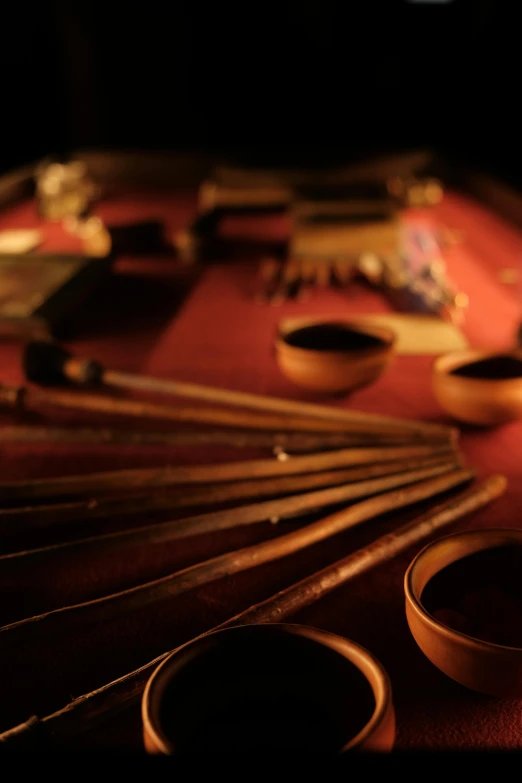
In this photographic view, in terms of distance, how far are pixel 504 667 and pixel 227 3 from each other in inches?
287

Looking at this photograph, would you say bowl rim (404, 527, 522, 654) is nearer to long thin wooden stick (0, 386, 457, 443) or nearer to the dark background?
long thin wooden stick (0, 386, 457, 443)

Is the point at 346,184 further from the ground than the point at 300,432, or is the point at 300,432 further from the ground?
the point at 346,184

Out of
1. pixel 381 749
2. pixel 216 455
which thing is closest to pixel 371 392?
pixel 216 455

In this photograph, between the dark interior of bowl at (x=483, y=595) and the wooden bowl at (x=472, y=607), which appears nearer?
the wooden bowl at (x=472, y=607)

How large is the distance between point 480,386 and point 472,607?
77 centimetres

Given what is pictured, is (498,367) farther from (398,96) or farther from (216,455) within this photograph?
(398,96)

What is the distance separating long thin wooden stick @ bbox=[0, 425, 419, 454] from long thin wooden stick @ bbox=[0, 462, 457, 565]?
20cm

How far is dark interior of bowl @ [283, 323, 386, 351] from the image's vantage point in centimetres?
210

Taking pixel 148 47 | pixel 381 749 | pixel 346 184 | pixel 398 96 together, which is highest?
pixel 148 47

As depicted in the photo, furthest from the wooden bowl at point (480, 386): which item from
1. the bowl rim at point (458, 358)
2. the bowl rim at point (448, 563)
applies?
the bowl rim at point (448, 563)

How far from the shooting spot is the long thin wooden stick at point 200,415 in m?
1.81

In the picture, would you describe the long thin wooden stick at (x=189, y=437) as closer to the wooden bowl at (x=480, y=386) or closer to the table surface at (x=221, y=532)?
the table surface at (x=221, y=532)

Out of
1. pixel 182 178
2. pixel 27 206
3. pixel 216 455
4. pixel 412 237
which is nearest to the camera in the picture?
pixel 216 455

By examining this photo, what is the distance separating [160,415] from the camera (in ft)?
6.36
